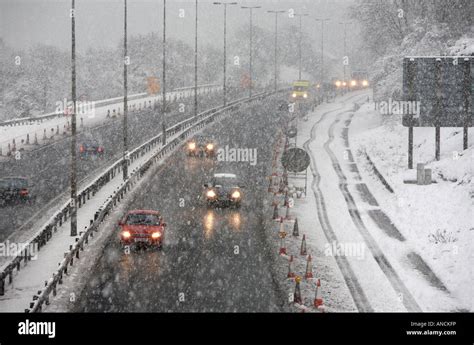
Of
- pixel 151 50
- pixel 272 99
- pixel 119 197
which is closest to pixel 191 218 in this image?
pixel 119 197

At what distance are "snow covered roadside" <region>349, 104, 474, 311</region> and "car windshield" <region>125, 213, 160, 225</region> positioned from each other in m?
10.0

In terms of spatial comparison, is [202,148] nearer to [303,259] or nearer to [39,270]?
[303,259]

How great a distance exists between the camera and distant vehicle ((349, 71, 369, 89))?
5113 inches

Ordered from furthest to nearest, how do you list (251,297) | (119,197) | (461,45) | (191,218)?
(461,45) → (119,197) → (191,218) → (251,297)

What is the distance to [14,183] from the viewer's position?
130 feet

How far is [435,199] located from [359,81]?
316 feet

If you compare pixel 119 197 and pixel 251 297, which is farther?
pixel 119 197

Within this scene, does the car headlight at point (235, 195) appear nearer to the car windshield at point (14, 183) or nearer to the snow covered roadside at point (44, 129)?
the car windshield at point (14, 183)

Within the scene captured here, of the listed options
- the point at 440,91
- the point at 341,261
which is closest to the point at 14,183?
the point at 341,261

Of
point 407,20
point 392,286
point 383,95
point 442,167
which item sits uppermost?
point 407,20

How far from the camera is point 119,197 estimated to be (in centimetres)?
3997
